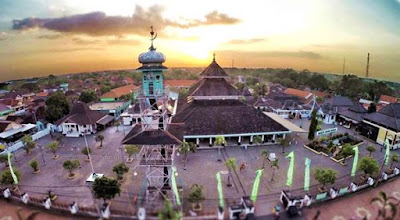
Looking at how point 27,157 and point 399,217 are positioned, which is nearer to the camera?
point 399,217

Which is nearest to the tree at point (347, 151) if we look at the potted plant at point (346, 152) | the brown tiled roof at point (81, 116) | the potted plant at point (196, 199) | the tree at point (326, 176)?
the potted plant at point (346, 152)

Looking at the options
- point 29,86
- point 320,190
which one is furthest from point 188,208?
point 29,86

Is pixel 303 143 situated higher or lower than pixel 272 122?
lower

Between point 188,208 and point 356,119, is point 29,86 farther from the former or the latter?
point 356,119

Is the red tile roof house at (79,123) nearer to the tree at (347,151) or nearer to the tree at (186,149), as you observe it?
the tree at (186,149)

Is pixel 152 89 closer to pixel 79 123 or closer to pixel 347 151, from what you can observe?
pixel 79 123

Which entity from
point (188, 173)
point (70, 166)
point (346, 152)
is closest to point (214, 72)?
point (188, 173)

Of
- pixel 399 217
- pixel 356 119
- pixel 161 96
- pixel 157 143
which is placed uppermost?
pixel 161 96
